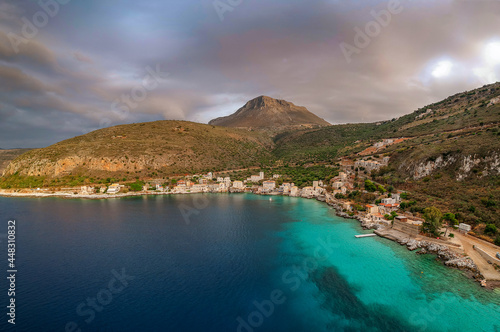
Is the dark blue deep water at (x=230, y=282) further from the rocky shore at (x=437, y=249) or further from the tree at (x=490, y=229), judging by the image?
the tree at (x=490, y=229)

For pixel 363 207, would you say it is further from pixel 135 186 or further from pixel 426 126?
pixel 135 186

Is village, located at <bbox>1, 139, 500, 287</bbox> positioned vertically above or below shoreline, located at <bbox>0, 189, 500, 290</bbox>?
above

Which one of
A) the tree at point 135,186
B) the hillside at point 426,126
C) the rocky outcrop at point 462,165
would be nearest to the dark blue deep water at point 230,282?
the rocky outcrop at point 462,165

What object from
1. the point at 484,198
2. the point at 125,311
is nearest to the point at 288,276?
the point at 125,311

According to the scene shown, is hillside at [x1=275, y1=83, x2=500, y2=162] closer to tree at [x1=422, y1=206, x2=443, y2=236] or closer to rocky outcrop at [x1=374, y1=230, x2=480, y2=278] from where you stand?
tree at [x1=422, y1=206, x2=443, y2=236]

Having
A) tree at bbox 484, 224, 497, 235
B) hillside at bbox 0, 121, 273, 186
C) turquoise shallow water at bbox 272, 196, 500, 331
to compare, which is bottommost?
turquoise shallow water at bbox 272, 196, 500, 331

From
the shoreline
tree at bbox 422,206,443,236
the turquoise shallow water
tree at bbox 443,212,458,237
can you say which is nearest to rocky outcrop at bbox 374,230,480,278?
the shoreline

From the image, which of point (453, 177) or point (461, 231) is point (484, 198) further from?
point (453, 177)
